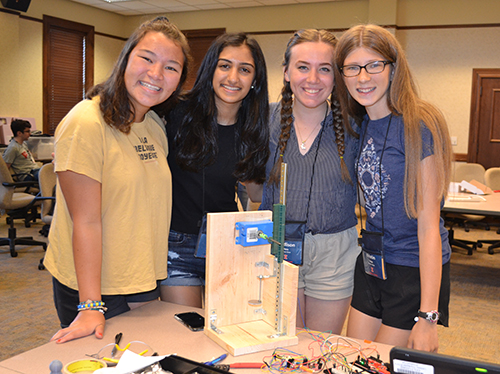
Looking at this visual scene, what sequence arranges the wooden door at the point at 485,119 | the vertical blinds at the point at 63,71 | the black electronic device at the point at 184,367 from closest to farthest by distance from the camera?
the black electronic device at the point at 184,367
the wooden door at the point at 485,119
the vertical blinds at the point at 63,71

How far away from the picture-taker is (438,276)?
157 cm

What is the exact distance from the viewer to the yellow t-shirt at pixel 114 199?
4.91 feet

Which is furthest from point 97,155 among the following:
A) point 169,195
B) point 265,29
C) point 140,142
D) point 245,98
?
point 265,29

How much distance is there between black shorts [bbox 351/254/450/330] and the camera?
5.40 feet

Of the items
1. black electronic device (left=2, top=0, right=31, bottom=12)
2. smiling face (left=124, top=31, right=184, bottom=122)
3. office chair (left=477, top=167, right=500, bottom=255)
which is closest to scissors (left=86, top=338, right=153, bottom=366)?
smiling face (left=124, top=31, right=184, bottom=122)

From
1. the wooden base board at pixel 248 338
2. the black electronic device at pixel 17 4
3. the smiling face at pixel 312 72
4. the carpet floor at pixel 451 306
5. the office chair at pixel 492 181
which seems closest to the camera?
the wooden base board at pixel 248 338

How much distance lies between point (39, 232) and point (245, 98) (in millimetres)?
5036

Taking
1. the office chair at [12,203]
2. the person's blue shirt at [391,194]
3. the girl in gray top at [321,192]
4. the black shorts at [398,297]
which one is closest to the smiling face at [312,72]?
the girl in gray top at [321,192]

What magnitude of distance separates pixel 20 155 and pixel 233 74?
5697mm

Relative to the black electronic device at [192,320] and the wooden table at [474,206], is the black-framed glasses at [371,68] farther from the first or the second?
the wooden table at [474,206]

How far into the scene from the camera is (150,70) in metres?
1.68

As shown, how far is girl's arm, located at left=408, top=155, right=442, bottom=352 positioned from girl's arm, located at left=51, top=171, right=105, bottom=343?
102 cm

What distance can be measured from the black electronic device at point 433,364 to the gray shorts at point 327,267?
35.3 inches

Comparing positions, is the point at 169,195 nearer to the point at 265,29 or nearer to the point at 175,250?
the point at 175,250
